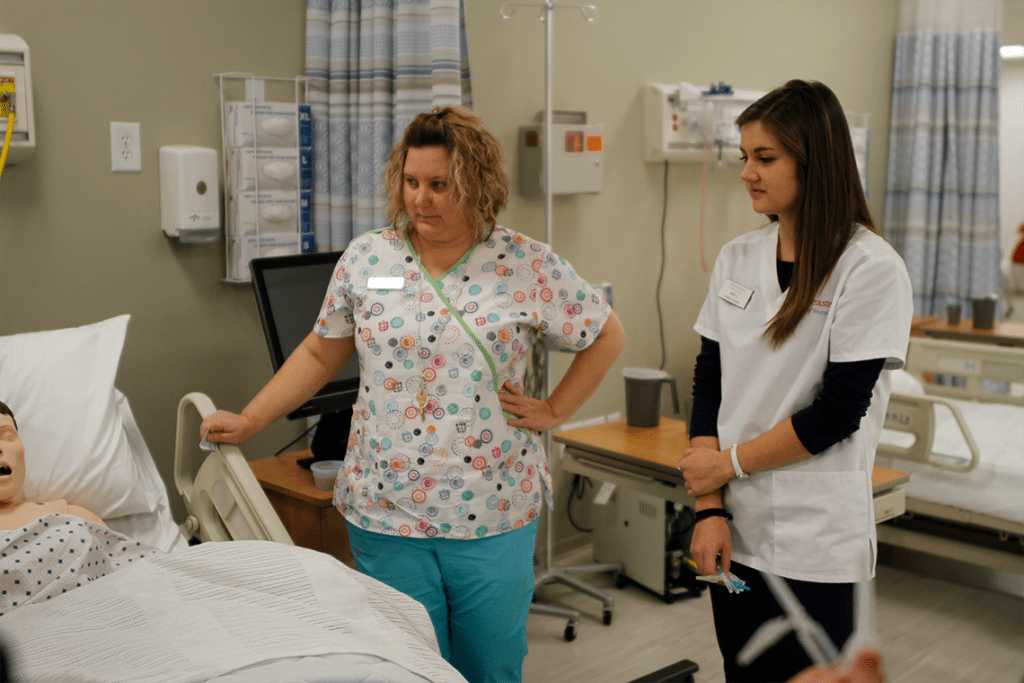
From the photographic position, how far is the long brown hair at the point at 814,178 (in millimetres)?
1394

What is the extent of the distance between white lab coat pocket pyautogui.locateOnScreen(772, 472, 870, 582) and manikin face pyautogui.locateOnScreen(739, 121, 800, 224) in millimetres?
443

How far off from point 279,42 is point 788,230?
1500mm

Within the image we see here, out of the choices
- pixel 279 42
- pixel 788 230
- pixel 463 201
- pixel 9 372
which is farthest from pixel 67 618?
pixel 279 42

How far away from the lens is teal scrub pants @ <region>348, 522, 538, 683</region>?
1.57m

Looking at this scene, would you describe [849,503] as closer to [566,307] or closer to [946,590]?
[566,307]

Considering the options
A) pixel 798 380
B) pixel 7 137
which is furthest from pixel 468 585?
pixel 7 137

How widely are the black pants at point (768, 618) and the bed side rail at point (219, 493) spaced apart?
81cm

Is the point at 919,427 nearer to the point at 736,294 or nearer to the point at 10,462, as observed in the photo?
the point at 736,294

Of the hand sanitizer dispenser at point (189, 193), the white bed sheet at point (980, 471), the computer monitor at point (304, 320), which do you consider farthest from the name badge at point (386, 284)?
the white bed sheet at point (980, 471)

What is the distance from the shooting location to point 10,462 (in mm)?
1570

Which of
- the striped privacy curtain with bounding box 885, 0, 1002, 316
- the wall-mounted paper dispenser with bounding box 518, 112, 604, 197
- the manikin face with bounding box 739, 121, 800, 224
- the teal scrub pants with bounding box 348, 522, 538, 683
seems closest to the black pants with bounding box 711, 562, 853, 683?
the teal scrub pants with bounding box 348, 522, 538, 683

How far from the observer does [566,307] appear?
1.63 metres

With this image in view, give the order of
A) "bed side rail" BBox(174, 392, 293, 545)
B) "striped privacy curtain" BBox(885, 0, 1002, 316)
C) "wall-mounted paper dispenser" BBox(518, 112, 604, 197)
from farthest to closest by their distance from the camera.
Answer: "striped privacy curtain" BBox(885, 0, 1002, 316)
"wall-mounted paper dispenser" BBox(518, 112, 604, 197)
"bed side rail" BBox(174, 392, 293, 545)

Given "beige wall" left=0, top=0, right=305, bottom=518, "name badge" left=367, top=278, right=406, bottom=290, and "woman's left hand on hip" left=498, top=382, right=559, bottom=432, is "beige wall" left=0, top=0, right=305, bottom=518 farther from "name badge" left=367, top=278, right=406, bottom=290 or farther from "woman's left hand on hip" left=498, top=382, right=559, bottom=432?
"woman's left hand on hip" left=498, top=382, right=559, bottom=432
